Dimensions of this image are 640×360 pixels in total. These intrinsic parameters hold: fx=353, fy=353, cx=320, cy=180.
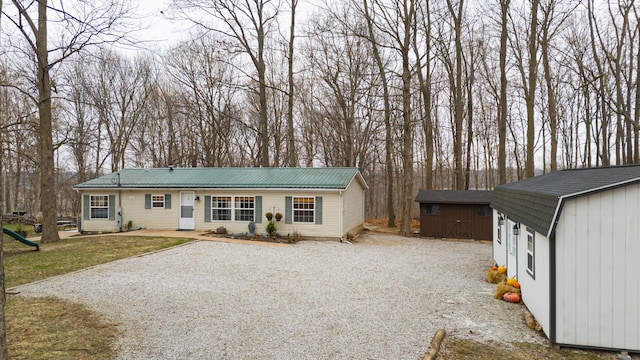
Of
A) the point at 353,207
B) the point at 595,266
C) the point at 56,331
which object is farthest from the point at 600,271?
the point at 353,207

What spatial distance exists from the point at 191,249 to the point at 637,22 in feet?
74.4

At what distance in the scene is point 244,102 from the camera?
29656 mm

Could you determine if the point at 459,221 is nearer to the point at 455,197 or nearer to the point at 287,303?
the point at 455,197

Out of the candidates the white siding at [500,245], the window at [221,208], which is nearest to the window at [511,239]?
the white siding at [500,245]

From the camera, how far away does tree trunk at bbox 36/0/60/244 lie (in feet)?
43.1

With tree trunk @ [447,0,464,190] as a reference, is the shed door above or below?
below

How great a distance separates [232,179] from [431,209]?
987cm

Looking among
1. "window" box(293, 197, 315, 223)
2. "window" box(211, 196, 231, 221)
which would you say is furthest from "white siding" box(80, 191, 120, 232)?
"window" box(293, 197, 315, 223)

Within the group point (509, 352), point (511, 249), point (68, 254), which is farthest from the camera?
point (68, 254)

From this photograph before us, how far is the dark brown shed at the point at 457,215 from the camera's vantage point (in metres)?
16.6

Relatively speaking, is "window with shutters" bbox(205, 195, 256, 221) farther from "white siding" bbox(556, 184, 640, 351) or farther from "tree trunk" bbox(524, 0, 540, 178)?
"tree trunk" bbox(524, 0, 540, 178)

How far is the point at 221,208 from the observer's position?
16.6 m

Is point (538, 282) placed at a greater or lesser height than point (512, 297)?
greater

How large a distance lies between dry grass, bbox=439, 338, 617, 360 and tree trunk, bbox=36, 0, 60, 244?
15.4m
